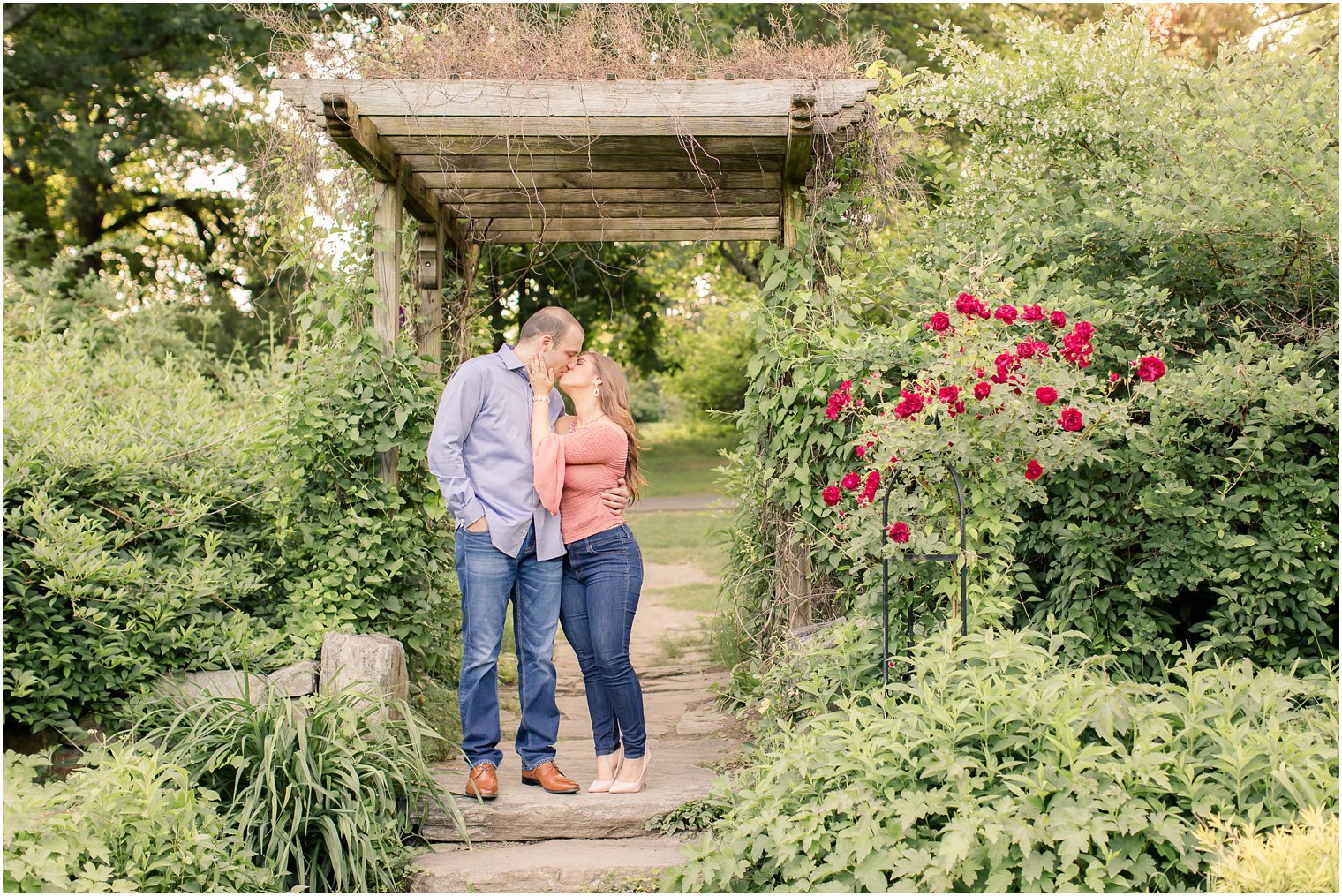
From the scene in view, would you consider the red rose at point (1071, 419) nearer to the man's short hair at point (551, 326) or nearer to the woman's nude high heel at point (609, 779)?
the man's short hair at point (551, 326)

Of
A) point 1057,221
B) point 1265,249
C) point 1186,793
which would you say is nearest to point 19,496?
point 1186,793

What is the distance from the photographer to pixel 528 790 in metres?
3.90

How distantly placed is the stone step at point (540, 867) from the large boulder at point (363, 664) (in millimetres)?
785

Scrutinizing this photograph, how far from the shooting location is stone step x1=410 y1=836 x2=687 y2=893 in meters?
3.36

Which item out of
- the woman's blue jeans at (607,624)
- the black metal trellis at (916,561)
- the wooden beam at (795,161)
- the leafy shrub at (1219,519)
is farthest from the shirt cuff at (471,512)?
the leafy shrub at (1219,519)

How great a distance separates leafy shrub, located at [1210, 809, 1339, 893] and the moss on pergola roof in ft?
9.95

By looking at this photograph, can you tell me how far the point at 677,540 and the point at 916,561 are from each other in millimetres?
8783

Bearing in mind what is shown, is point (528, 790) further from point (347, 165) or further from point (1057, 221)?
point (1057, 221)

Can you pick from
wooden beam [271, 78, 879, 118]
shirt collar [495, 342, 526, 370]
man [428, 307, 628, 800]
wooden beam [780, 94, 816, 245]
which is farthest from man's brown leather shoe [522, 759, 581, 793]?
wooden beam [271, 78, 879, 118]

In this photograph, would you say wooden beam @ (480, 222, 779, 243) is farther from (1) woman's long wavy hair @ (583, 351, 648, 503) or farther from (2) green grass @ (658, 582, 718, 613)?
(2) green grass @ (658, 582, 718, 613)

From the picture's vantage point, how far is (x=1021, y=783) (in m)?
2.87

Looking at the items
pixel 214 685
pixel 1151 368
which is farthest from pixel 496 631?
pixel 1151 368

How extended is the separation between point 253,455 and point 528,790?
7.33 ft

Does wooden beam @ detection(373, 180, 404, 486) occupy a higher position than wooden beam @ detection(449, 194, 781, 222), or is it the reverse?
wooden beam @ detection(449, 194, 781, 222)
